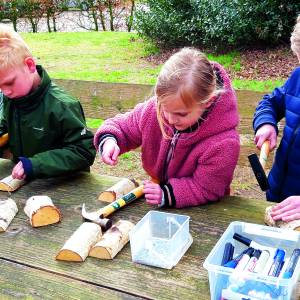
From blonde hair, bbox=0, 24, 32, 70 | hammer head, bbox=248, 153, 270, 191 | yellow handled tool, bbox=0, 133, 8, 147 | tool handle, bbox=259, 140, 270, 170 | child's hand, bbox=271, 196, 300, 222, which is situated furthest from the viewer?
yellow handled tool, bbox=0, 133, 8, 147

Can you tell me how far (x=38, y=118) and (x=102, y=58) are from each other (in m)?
6.78

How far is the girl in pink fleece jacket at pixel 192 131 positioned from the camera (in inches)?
74.2

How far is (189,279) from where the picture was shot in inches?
59.5

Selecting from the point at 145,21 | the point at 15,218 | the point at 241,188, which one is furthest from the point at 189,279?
the point at 145,21

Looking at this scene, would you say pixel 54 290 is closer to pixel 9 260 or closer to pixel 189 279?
pixel 9 260

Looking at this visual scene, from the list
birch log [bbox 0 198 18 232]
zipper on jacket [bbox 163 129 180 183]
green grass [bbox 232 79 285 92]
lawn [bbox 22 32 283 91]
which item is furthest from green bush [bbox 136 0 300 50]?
birch log [bbox 0 198 18 232]

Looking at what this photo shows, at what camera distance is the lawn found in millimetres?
7199

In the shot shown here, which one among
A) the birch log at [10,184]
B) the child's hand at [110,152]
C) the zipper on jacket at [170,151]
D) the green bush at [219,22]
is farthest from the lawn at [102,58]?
the birch log at [10,184]

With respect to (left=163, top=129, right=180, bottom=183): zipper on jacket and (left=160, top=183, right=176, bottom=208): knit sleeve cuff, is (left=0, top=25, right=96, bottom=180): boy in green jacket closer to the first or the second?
(left=163, top=129, right=180, bottom=183): zipper on jacket

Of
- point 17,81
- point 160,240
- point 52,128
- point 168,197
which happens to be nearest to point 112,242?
point 160,240

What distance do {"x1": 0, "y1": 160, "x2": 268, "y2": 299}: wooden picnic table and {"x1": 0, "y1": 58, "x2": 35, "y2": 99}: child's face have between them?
0.55 meters

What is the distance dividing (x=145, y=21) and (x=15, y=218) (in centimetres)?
730

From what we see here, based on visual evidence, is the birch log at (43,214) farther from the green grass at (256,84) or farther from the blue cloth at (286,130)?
the green grass at (256,84)

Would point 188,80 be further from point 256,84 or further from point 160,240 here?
point 256,84
